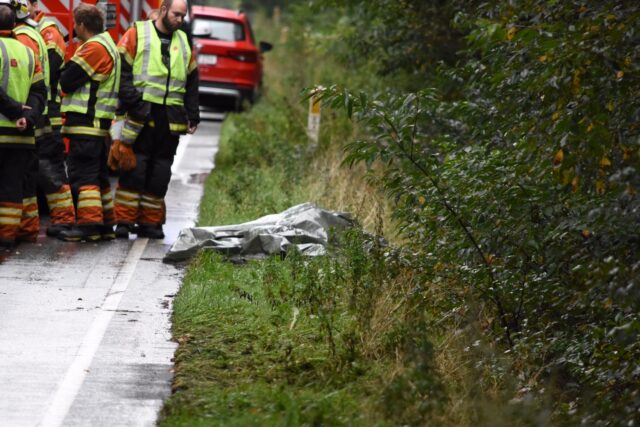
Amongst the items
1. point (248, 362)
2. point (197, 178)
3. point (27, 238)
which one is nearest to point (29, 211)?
point (27, 238)

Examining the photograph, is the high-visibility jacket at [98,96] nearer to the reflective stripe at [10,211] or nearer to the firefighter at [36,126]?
the firefighter at [36,126]

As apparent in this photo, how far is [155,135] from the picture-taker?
1195cm

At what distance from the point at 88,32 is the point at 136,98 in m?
0.74

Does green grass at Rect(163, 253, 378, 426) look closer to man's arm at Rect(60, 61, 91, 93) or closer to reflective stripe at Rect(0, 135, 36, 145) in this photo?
reflective stripe at Rect(0, 135, 36, 145)

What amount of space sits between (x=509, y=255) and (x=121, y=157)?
4.66 m

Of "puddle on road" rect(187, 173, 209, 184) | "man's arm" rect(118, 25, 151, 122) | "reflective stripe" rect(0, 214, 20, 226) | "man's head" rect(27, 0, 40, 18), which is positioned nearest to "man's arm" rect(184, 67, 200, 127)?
"man's arm" rect(118, 25, 151, 122)

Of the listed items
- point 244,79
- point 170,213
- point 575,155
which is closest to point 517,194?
point 575,155

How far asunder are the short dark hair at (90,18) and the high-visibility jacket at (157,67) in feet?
1.12

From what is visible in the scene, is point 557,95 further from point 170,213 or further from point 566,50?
point 170,213

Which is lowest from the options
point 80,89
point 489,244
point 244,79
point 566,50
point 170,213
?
point 244,79

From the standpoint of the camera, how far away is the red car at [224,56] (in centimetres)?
2431

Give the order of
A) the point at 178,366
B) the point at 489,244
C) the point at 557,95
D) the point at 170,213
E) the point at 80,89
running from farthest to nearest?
the point at 170,213 < the point at 80,89 < the point at 489,244 < the point at 178,366 < the point at 557,95

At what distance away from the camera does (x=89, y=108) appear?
11664 millimetres

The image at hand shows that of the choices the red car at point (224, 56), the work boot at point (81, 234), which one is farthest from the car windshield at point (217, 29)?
the work boot at point (81, 234)
